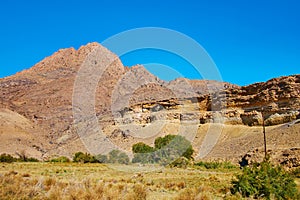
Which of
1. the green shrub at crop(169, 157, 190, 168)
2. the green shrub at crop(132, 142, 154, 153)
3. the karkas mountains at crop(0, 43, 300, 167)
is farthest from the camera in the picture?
the karkas mountains at crop(0, 43, 300, 167)

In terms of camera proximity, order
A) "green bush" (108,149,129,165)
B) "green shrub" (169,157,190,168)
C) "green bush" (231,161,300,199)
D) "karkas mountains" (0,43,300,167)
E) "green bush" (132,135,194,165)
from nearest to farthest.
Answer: "green bush" (231,161,300,199)
"green shrub" (169,157,190,168)
"green bush" (132,135,194,165)
"green bush" (108,149,129,165)
"karkas mountains" (0,43,300,167)

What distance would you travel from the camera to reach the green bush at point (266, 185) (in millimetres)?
13531

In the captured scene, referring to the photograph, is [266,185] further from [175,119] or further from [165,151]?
[175,119]

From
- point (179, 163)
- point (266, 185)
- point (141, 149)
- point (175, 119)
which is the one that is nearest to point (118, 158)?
point (141, 149)

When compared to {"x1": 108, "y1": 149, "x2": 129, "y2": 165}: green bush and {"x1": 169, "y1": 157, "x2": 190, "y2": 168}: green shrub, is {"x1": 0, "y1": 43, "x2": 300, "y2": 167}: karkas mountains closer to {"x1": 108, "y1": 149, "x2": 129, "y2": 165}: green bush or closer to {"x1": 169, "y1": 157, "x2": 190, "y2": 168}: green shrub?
{"x1": 169, "y1": 157, "x2": 190, "y2": 168}: green shrub

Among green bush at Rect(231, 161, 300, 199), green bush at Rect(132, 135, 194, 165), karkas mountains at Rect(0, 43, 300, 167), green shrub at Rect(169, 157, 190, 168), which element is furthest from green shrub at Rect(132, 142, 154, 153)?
green bush at Rect(231, 161, 300, 199)

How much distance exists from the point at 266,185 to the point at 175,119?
58.7 meters

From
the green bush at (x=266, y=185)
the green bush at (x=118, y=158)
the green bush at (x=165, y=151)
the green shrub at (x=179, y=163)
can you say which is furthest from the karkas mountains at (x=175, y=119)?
the green bush at (x=266, y=185)

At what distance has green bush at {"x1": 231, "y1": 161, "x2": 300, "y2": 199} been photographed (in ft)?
44.4

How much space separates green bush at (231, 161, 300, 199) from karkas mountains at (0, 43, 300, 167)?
16.0 meters

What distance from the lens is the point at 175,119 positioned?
2859 inches

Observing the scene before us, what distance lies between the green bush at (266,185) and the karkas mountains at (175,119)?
16.0m

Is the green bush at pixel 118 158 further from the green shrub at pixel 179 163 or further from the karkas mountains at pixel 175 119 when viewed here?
the karkas mountains at pixel 175 119

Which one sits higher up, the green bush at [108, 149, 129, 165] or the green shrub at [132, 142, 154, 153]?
the green shrub at [132, 142, 154, 153]
